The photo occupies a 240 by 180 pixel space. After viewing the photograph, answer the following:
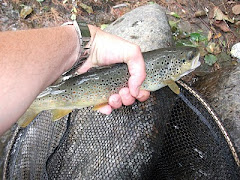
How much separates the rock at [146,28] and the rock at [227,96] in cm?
60

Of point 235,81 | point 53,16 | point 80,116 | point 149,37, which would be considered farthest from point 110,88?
point 53,16

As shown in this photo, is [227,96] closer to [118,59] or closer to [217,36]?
[118,59]

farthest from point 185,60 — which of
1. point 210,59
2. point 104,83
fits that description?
point 210,59

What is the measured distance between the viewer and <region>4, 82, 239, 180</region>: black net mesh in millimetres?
2055

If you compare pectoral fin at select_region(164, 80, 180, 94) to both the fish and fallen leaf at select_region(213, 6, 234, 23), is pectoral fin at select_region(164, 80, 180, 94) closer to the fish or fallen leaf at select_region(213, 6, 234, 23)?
the fish

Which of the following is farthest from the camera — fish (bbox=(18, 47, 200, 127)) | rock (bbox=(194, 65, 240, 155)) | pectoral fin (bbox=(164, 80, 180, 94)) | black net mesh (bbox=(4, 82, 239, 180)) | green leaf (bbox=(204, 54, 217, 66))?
green leaf (bbox=(204, 54, 217, 66))

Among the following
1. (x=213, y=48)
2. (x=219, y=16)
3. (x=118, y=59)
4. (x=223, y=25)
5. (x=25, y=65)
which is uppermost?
(x=25, y=65)

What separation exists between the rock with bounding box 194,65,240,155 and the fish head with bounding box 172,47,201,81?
0.53 meters

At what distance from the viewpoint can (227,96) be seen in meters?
2.41

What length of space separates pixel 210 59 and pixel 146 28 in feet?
3.75

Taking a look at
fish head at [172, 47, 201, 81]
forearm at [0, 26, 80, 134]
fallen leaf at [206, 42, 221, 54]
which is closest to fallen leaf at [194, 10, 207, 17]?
fallen leaf at [206, 42, 221, 54]

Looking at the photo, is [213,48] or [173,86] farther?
[213,48]

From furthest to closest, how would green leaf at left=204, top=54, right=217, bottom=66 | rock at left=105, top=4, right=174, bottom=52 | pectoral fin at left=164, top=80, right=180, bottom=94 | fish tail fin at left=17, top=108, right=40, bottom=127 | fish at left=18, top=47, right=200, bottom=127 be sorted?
green leaf at left=204, top=54, right=217, bottom=66
rock at left=105, top=4, right=174, bottom=52
pectoral fin at left=164, top=80, right=180, bottom=94
fish at left=18, top=47, right=200, bottom=127
fish tail fin at left=17, top=108, right=40, bottom=127

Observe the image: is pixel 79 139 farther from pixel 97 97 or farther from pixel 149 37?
pixel 149 37
